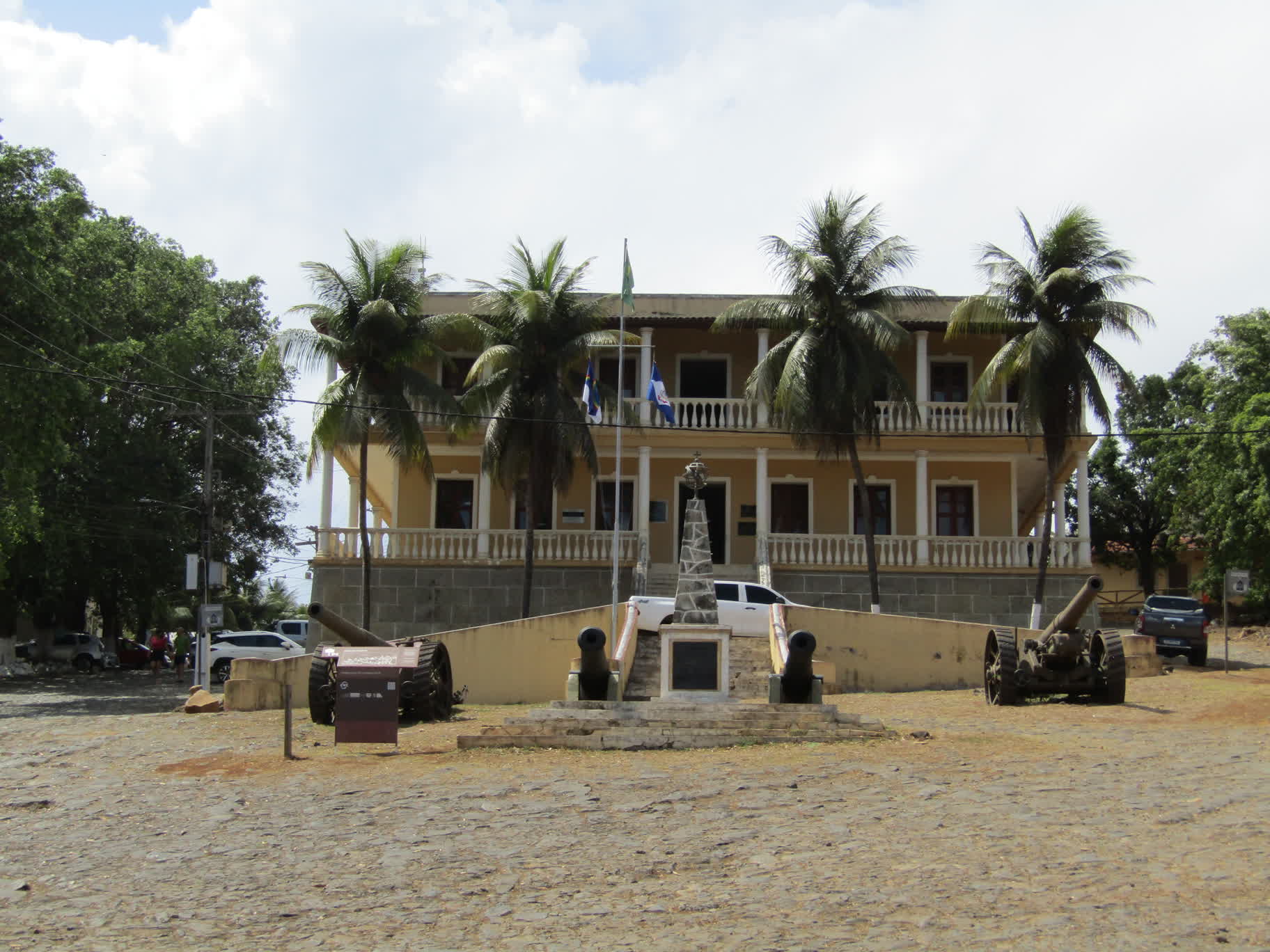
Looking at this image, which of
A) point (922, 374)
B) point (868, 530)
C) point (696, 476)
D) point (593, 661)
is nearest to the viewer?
point (593, 661)

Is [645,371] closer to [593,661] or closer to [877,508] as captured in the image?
[877,508]

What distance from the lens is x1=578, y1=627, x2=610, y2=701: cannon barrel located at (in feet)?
48.8

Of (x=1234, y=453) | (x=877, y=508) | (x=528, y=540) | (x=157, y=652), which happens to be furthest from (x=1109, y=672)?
(x=157, y=652)

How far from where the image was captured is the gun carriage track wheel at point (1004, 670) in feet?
56.5

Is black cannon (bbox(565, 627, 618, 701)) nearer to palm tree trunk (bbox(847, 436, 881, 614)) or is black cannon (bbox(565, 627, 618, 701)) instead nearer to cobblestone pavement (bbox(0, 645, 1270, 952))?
cobblestone pavement (bbox(0, 645, 1270, 952))

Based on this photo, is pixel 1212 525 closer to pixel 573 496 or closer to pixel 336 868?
pixel 573 496

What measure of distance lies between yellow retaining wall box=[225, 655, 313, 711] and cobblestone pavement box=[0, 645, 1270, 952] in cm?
497

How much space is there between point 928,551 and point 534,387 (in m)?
9.08

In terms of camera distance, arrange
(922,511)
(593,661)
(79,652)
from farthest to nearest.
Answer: (79,652), (922,511), (593,661)

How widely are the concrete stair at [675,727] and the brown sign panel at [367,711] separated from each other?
78cm

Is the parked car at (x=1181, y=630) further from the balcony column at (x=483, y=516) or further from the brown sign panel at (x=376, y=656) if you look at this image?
the brown sign panel at (x=376, y=656)

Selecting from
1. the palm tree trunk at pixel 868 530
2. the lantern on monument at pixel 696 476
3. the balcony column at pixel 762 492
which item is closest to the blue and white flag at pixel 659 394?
the balcony column at pixel 762 492

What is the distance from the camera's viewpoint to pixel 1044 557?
26500mm

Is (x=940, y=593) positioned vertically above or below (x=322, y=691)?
above
